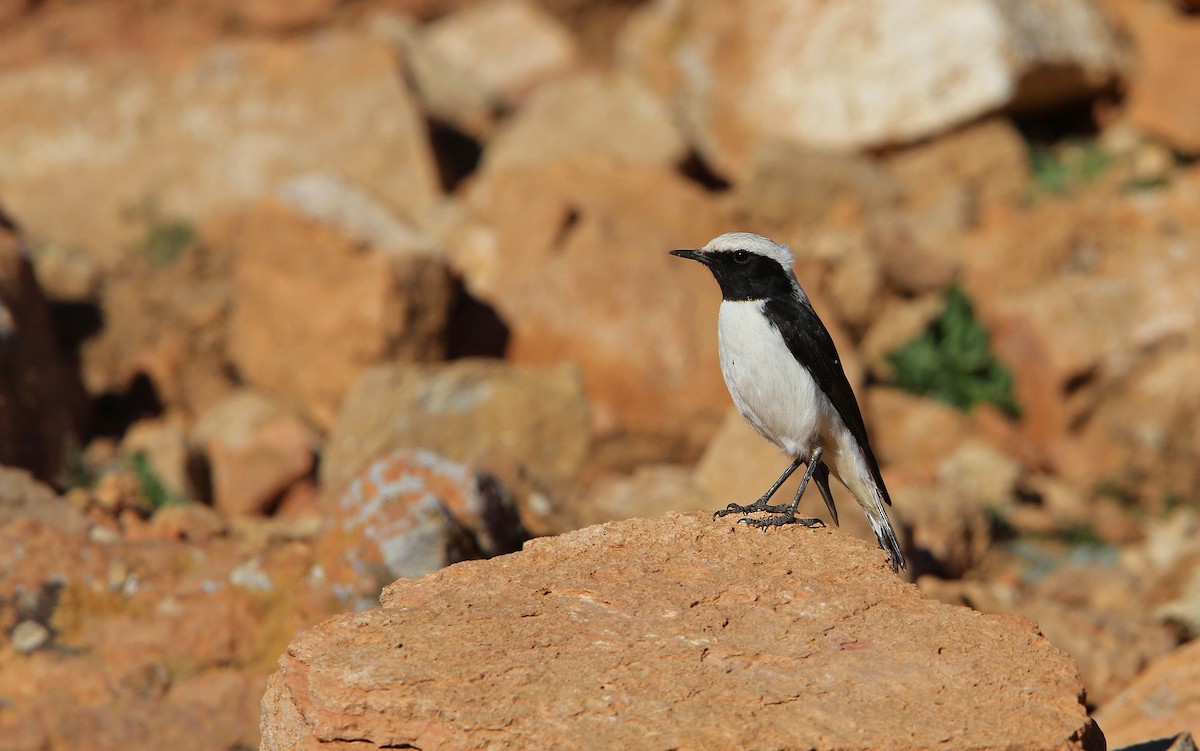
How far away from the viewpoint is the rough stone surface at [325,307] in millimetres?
11562

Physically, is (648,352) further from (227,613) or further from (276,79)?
(276,79)

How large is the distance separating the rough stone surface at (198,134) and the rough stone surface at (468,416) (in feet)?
16.2

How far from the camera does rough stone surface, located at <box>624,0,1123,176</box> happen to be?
47.5ft

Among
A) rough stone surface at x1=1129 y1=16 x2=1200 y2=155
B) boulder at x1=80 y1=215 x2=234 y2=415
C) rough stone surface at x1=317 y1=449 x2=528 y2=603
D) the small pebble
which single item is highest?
the small pebble

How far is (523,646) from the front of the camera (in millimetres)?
4414

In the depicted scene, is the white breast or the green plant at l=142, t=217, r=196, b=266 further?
the green plant at l=142, t=217, r=196, b=266

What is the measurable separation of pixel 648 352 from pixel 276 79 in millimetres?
7354

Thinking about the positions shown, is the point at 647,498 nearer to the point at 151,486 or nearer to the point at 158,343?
the point at 151,486

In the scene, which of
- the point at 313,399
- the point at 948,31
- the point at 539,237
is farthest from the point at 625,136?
the point at 313,399

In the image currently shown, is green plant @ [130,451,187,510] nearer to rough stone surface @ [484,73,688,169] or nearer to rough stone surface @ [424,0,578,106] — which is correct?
rough stone surface @ [484,73,688,169]

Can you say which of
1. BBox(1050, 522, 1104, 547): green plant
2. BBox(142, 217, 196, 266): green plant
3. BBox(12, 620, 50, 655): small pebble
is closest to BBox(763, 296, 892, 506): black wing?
BBox(12, 620, 50, 655): small pebble

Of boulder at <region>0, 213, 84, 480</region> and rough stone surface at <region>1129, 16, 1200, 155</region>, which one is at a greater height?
boulder at <region>0, 213, 84, 480</region>

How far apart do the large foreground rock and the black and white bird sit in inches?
48.7

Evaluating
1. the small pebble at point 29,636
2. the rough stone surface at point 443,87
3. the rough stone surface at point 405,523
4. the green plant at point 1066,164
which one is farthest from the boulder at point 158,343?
the green plant at point 1066,164
